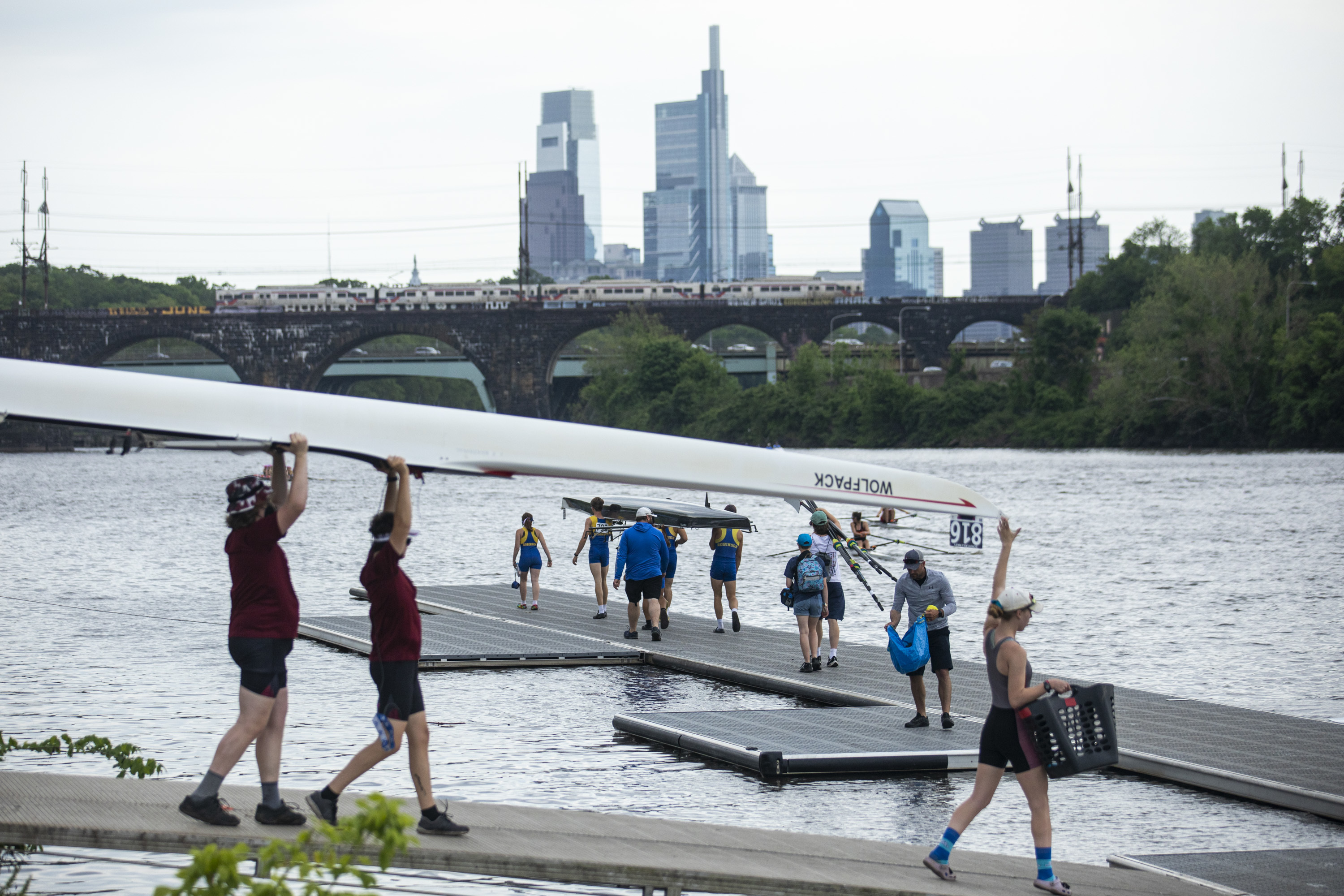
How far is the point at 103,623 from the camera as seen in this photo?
87.9ft

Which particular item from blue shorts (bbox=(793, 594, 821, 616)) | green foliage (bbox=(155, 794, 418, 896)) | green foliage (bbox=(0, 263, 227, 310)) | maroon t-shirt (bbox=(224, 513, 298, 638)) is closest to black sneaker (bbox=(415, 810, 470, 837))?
maroon t-shirt (bbox=(224, 513, 298, 638))

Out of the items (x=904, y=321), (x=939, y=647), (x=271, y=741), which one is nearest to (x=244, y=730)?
(x=271, y=741)

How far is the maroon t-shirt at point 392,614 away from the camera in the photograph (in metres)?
7.54

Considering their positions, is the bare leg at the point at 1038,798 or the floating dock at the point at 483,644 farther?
the floating dock at the point at 483,644

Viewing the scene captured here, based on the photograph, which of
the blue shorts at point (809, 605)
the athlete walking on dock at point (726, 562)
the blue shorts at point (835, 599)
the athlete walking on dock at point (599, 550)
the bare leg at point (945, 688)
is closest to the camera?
the bare leg at point (945, 688)

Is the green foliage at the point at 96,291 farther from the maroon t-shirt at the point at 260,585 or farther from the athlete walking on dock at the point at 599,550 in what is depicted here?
the maroon t-shirt at the point at 260,585

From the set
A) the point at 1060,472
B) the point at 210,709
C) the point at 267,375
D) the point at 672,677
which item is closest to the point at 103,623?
the point at 210,709

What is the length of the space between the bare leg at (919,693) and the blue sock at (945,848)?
5277mm

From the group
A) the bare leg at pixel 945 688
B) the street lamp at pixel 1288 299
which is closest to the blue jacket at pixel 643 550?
the bare leg at pixel 945 688

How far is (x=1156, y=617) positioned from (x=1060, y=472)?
4859 centimetres

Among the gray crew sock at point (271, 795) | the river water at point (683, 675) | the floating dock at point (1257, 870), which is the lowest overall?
the river water at point (683, 675)

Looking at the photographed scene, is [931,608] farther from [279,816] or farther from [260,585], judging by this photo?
[260,585]

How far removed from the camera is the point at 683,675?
18859 mm

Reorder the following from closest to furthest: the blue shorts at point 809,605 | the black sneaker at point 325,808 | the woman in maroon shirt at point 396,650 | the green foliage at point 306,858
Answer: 1. the green foliage at point 306,858
2. the woman in maroon shirt at point 396,650
3. the black sneaker at point 325,808
4. the blue shorts at point 809,605
